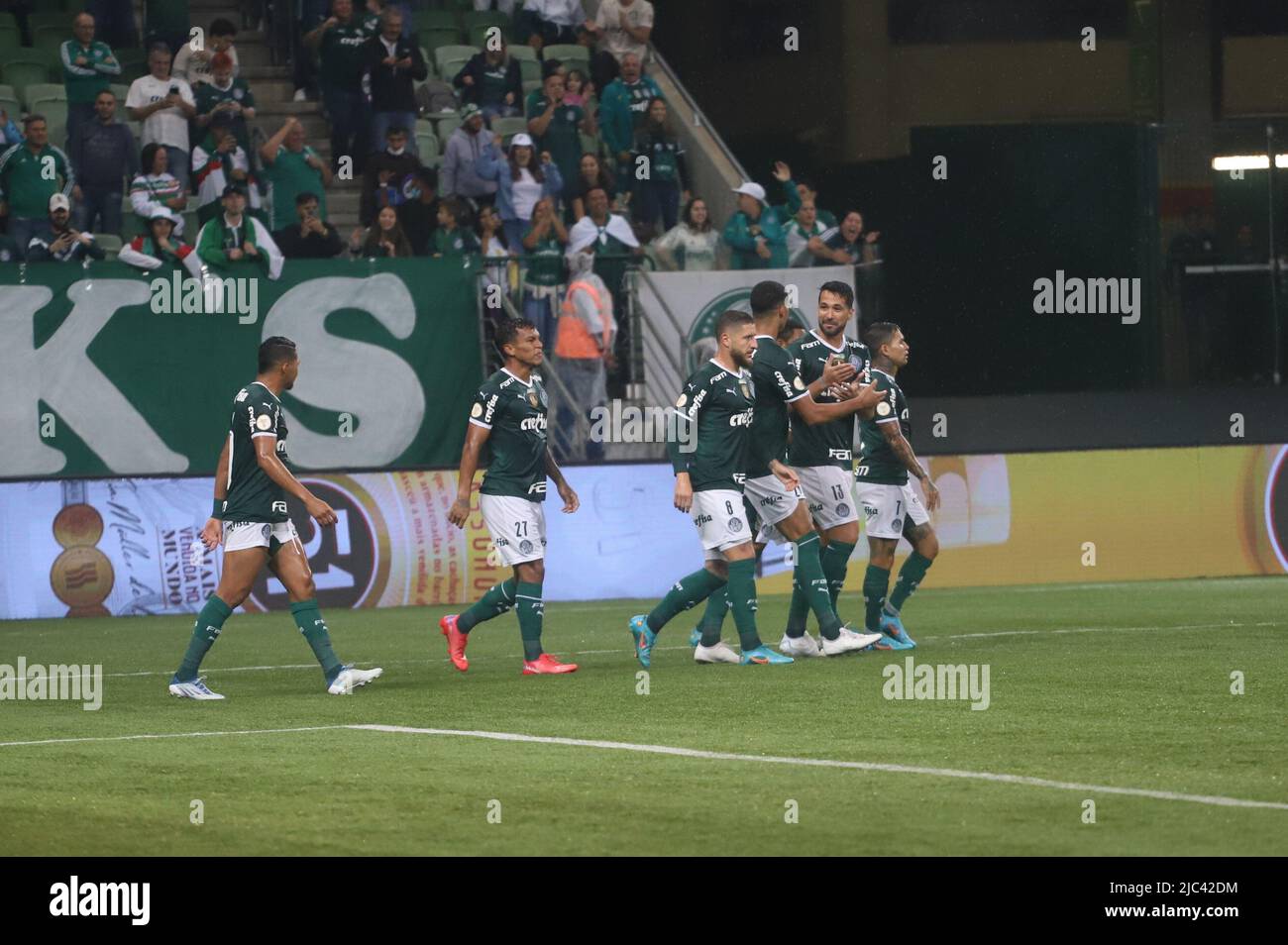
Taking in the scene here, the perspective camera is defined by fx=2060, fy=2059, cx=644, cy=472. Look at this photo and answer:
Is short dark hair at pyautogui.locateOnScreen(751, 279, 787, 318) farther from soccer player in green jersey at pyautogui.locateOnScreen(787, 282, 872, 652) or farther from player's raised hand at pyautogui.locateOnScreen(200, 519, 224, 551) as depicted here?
player's raised hand at pyautogui.locateOnScreen(200, 519, 224, 551)

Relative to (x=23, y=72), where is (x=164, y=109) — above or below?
below

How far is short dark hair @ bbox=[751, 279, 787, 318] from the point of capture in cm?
1350

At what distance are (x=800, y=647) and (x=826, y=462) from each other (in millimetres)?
1289

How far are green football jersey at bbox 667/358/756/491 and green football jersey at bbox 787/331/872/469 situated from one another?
694 mm

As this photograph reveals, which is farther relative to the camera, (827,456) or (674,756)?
(827,456)

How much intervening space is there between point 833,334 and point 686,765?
5.46 meters

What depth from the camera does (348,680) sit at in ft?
41.0

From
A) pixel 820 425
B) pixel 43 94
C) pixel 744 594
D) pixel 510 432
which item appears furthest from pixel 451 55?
pixel 744 594

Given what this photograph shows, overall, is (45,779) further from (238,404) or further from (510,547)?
(510,547)

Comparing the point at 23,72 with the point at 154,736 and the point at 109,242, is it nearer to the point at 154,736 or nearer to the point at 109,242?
the point at 109,242

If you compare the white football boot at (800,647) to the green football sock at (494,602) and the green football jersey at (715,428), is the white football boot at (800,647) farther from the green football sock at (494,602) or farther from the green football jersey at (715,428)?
the green football sock at (494,602)

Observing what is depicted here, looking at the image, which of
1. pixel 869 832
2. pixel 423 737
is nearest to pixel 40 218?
pixel 423 737

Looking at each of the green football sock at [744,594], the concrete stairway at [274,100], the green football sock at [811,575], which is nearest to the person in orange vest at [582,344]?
the concrete stairway at [274,100]

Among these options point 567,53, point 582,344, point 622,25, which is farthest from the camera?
point 567,53
